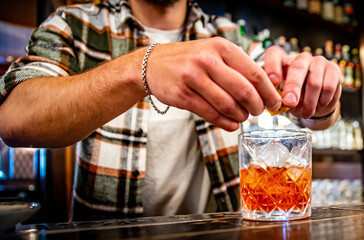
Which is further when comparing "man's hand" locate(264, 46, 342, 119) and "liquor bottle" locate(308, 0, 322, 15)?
"liquor bottle" locate(308, 0, 322, 15)

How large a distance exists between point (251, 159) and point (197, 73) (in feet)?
0.81

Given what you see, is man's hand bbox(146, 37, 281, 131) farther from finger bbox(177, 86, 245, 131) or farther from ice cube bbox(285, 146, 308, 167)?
ice cube bbox(285, 146, 308, 167)

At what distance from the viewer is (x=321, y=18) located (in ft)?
9.64

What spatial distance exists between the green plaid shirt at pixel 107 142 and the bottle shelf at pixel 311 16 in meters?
1.59

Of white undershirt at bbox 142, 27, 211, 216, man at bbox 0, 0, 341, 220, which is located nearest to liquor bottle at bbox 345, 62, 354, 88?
man at bbox 0, 0, 341, 220

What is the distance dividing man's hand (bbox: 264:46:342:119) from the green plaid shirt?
0.47 meters

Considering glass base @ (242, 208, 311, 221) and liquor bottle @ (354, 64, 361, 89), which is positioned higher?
liquor bottle @ (354, 64, 361, 89)

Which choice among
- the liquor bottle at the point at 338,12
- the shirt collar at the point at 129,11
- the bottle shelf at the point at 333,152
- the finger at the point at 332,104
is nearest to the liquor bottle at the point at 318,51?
the liquor bottle at the point at 338,12

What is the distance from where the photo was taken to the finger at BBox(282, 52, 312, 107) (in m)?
0.78

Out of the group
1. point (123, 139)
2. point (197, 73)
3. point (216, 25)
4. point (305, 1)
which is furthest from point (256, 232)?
point (305, 1)

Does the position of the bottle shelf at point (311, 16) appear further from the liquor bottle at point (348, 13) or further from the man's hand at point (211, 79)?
the man's hand at point (211, 79)

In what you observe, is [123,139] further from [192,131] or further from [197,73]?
[197,73]

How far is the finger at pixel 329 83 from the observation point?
0.91 meters

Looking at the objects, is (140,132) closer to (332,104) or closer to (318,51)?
(332,104)
